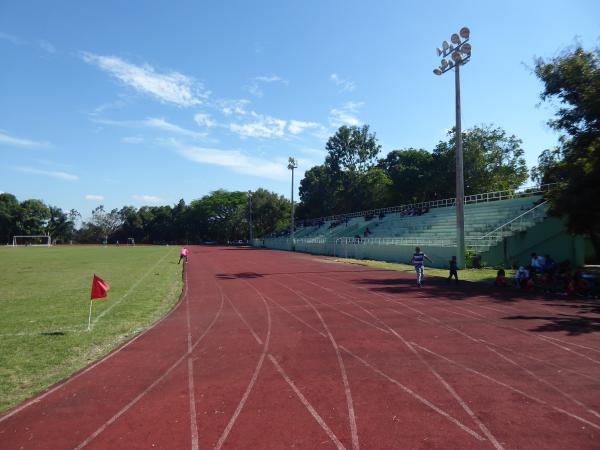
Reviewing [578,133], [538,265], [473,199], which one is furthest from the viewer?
[473,199]

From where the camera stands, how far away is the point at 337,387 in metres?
5.79

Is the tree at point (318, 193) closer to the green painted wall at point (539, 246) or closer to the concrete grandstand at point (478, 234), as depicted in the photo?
the concrete grandstand at point (478, 234)

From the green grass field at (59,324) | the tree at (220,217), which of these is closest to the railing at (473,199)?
the green grass field at (59,324)

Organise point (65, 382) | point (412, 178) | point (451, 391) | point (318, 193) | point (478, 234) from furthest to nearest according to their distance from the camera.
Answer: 1. point (318, 193)
2. point (412, 178)
3. point (478, 234)
4. point (65, 382)
5. point (451, 391)

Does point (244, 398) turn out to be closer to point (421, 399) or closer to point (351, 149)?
point (421, 399)

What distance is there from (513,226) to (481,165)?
2671 cm

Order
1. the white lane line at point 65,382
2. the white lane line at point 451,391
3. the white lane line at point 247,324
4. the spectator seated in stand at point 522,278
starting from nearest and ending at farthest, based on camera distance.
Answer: the white lane line at point 451,391 < the white lane line at point 65,382 < the white lane line at point 247,324 < the spectator seated in stand at point 522,278

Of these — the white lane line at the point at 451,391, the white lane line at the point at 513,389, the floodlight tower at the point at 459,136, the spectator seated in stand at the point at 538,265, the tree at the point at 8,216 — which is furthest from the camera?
the tree at the point at 8,216

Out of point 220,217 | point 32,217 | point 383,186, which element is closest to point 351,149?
point 383,186

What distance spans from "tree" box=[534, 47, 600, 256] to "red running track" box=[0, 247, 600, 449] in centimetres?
680

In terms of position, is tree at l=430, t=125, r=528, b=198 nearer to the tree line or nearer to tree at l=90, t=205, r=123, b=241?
the tree line

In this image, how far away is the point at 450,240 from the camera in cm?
2753

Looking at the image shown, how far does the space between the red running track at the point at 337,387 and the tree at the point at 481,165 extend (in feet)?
133

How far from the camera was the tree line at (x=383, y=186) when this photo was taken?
17.4 metres
